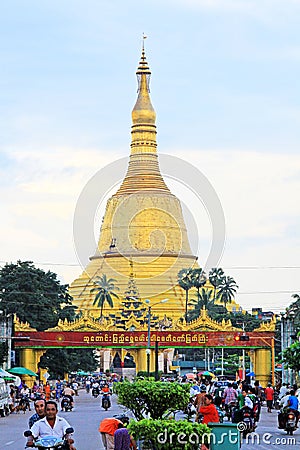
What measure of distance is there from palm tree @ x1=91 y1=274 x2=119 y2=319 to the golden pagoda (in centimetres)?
34

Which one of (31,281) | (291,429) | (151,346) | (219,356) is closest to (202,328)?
(151,346)

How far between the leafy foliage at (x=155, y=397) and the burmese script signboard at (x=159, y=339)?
1734 inches

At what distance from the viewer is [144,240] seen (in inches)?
3275

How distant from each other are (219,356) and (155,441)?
79556mm

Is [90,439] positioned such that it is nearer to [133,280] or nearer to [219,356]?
[133,280]

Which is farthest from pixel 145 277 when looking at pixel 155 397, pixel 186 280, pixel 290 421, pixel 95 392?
pixel 155 397

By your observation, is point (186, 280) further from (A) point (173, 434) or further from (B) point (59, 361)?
(A) point (173, 434)

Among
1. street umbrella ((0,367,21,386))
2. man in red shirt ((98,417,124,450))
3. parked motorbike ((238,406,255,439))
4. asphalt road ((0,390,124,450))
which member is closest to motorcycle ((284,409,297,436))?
parked motorbike ((238,406,255,439))

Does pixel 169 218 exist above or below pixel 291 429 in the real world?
above

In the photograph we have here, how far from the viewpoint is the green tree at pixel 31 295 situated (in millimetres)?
60406

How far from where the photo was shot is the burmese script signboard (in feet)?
192

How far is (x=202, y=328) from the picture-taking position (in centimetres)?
6088

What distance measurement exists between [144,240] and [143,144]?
7.67 metres

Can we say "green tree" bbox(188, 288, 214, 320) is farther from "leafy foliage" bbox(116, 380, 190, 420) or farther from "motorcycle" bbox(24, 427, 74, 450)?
"motorcycle" bbox(24, 427, 74, 450)
